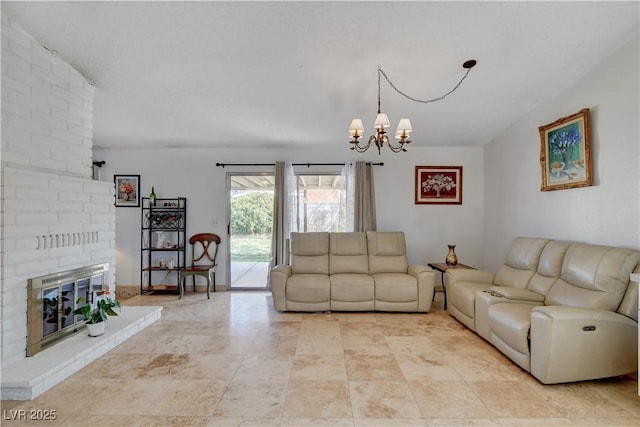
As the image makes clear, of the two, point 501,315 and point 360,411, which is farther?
point 501,315

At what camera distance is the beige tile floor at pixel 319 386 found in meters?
1.79

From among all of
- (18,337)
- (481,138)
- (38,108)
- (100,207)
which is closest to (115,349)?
(18,337)

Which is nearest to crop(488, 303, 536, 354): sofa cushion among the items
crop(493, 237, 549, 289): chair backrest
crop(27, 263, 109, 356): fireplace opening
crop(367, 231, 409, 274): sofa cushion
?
crop(493, 237, 549, 289): chair backrest

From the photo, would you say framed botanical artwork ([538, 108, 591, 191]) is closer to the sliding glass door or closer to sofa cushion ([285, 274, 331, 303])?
sofa cushion ([285, 274, 331, 303])

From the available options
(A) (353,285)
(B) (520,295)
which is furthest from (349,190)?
(B) (520,295)

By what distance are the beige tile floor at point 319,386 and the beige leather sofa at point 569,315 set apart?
0.15 meters

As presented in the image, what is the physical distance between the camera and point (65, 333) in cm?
254

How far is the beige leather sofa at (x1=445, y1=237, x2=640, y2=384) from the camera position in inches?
81.5

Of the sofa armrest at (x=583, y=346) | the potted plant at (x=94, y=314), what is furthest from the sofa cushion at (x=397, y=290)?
the potted plant at (x=94, y=314)

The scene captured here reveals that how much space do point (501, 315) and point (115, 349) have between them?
3449mm

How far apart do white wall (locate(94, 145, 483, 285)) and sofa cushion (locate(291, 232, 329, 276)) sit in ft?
3.78

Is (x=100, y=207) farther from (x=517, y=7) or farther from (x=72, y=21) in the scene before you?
(x=517, y=7)

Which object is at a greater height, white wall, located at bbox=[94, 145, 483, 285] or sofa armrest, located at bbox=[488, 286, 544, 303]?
white wall, located at bbox=[94, 145, 483, 285]

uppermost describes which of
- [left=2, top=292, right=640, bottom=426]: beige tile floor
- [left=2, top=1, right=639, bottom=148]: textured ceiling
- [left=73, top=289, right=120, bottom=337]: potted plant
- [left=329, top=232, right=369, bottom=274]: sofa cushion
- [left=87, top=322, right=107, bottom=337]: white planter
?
[left=2, top=1, right=639, bottom=148]: textured ceiling
